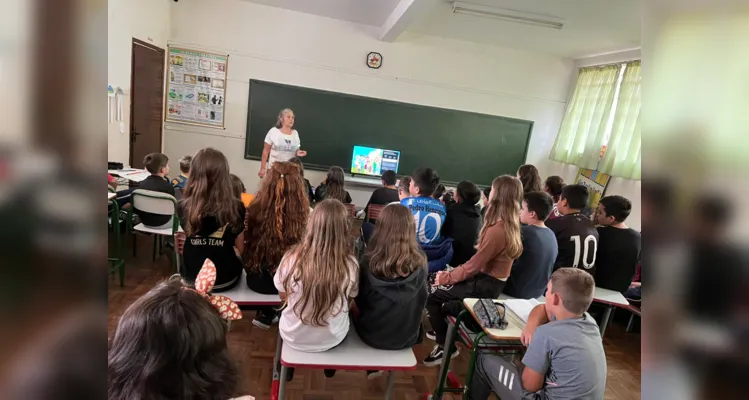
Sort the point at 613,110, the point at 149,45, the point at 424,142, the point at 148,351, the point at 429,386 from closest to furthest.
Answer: the point at 148,351
the point at 429,386
the point at 149,45
the point at 613,110
the point at 424,142

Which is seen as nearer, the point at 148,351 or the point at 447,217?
the point at 148,351

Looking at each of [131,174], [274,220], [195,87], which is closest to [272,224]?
[274,220]

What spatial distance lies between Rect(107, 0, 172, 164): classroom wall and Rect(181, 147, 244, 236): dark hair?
1908 mm

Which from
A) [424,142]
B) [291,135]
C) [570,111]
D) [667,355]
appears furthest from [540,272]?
[570,111]

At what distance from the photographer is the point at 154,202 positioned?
2832mm

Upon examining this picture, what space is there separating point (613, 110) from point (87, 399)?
19.7 ft

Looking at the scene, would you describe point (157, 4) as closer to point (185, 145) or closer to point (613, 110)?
point (185, 145)

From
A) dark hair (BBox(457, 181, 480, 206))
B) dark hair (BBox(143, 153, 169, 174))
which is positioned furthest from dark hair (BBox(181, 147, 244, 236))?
dark hair (BBox(457, 181, 480, 206))

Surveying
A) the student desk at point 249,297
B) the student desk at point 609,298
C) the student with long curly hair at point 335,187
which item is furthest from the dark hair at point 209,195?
the student desk at point 609,298

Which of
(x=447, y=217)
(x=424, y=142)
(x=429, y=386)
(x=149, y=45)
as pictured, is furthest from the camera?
(x=424, y=142)

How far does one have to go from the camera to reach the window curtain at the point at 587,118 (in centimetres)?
523

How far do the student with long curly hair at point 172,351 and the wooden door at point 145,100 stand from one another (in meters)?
4.09

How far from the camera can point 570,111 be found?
5.94 metres

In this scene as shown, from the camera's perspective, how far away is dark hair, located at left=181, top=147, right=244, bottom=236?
6.86 ft
